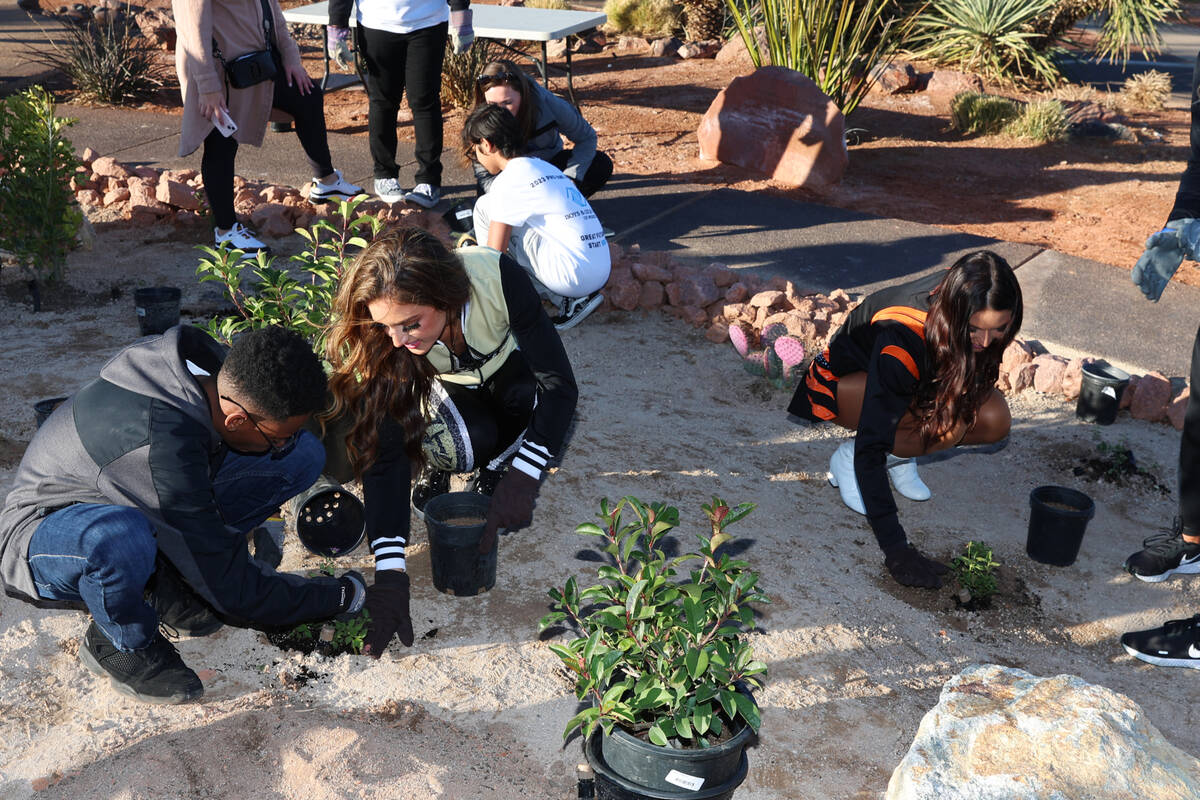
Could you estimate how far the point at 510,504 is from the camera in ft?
10.5

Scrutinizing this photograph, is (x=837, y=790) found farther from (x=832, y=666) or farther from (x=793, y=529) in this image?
(x=793, y=529)

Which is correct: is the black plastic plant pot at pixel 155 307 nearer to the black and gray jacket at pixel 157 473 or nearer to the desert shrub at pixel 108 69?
the black and gray jacket at pixel 157 473

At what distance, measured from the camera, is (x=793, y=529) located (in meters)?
3.88

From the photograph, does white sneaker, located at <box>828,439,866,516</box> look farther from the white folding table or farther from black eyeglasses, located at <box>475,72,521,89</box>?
the white folding table

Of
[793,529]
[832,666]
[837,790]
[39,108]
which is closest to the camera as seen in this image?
[837,790]

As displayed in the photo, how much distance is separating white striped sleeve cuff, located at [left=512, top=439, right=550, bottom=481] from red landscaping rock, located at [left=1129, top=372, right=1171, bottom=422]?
9.51 ft

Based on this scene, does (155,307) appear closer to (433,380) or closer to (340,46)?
(433,380)

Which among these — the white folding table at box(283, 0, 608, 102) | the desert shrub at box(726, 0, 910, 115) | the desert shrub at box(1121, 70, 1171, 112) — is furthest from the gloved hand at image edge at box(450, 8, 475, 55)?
the desert shrub at box(1121, 70, 1171, 112)

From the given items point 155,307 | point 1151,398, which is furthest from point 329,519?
point 1151,398

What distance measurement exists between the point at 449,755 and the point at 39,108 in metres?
4.15

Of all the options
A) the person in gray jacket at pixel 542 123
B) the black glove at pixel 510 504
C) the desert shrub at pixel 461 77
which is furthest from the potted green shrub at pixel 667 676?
the desert shrub at pixel 461 77

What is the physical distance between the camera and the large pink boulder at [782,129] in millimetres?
7449

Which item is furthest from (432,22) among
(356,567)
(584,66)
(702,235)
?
(584,66)

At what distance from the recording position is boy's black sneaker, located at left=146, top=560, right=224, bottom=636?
3.04m
